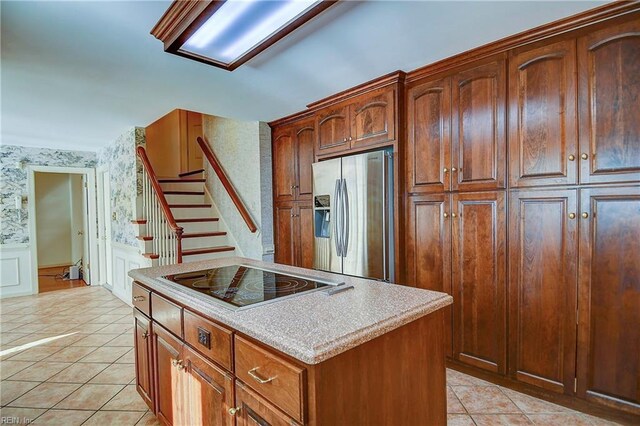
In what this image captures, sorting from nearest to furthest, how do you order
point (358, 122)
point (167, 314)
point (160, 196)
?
1. point (167, 314)
2. point (358, 122)
3. point (160, 196)

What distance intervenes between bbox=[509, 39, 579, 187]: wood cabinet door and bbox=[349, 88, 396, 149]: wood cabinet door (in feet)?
2.75

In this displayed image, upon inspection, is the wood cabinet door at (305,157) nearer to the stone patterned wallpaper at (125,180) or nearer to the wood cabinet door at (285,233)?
the wood cabinet door at (285,233)

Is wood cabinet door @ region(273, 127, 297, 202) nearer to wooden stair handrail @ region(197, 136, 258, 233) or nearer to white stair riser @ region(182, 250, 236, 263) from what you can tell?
wooden stair handrail @ region(197, 136, 258, 233)

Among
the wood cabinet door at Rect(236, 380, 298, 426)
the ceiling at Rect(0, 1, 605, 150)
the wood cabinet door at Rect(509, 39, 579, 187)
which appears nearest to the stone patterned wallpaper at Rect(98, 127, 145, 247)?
the ceiling at Rect(0, 1, 605, 150)

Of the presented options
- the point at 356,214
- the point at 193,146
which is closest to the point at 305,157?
the point at 356,214

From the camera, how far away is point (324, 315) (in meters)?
1.11

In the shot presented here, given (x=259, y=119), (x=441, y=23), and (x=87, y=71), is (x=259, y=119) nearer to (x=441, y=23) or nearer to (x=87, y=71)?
(x=87, y=71)

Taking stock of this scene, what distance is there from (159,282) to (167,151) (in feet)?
17.0

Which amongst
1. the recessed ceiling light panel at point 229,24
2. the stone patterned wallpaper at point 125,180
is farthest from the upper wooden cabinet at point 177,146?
the recessed ceiling light panel at point 229,24

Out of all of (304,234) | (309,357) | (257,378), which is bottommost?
(257,378)

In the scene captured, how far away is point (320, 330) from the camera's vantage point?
0.97m

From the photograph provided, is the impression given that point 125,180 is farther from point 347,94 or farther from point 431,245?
point 431,245

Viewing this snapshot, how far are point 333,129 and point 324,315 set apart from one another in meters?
2.31

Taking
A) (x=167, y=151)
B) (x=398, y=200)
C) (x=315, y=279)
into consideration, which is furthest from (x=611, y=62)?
(x=167, y=151)
